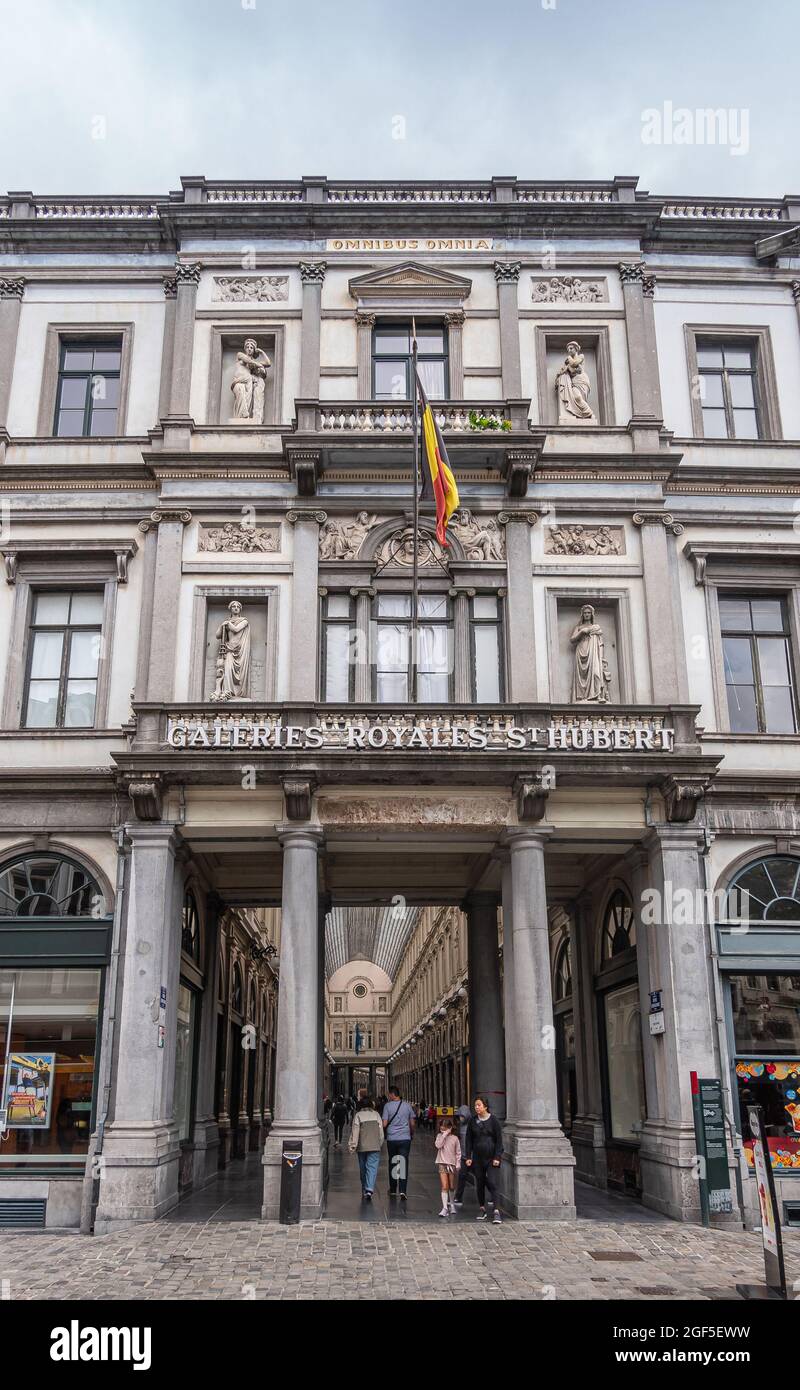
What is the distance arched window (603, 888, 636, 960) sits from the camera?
2214 cm

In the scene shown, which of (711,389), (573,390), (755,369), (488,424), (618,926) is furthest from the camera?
(755,369)

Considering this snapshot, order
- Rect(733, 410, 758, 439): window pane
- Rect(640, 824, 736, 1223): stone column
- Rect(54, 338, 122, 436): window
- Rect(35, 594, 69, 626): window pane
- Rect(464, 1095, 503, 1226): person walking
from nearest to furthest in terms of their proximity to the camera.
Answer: Rect(464, 1095, 503, 1226): person walking < Rect(640, 824, 736, 1223): stone column < Rect(35, 594, 69, 626): window pane < Rect(54, 338, 122, 436): window < Rect(733, 410, 758, 439): window pane

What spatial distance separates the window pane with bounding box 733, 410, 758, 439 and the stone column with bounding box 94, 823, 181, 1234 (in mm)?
14085

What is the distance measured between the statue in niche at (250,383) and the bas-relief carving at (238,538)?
239cm

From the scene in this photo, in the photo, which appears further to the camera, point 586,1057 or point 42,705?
point 586,1057

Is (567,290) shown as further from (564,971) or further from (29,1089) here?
(29,1089)

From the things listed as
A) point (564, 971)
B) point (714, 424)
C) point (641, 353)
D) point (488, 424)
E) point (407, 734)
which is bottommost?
point (564, 971)

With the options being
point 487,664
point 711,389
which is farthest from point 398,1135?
point 711,389

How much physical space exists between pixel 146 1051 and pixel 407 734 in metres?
6.73

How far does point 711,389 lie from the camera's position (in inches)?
943

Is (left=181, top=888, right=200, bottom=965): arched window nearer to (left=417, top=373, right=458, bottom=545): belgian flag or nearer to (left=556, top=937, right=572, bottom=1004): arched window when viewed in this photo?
(left=556, top=937, right=572, bottom=1004): arched window

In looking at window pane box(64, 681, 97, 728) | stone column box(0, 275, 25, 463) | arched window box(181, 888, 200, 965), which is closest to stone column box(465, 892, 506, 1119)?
arched window box(181, 888, 200, 965)

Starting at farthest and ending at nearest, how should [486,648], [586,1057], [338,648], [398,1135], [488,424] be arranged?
[586,1057] → [488,424] → [486,648] → [338,648] → [398,1135]
